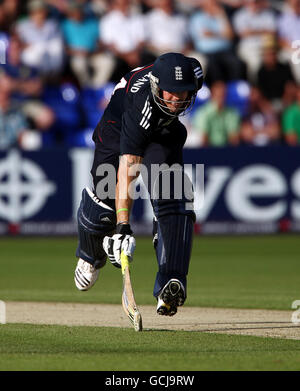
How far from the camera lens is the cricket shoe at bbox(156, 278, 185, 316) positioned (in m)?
7.09

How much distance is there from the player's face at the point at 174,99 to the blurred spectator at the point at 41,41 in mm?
10305

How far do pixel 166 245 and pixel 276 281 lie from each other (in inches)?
180

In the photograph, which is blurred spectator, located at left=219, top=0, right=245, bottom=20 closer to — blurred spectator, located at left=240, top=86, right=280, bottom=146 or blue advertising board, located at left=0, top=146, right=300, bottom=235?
blurred spectator, located at left=240, top=86, right=280, bottom=146

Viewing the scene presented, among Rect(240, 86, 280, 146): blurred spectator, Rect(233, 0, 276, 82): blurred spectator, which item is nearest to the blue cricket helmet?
Rect(240, 86, 280, 146): blurred spectator

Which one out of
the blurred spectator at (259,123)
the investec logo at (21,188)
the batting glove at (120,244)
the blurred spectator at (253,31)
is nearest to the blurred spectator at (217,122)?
the blurred spectator at (259,123)

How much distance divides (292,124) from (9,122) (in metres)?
5.47

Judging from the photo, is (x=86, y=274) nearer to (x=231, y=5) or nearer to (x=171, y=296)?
(x=171, y=296)

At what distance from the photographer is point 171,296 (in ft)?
23.3

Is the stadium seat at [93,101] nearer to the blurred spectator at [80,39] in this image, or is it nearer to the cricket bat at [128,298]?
the blurred spectator at [80,39]

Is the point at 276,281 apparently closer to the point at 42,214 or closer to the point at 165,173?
the point at 165,173

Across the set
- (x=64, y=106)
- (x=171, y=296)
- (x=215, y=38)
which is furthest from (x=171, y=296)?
(x=215, y=38)

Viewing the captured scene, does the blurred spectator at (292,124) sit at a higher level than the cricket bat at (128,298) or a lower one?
higher

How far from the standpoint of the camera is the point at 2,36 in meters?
16.8

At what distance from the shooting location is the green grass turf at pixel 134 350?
18.6 ft
